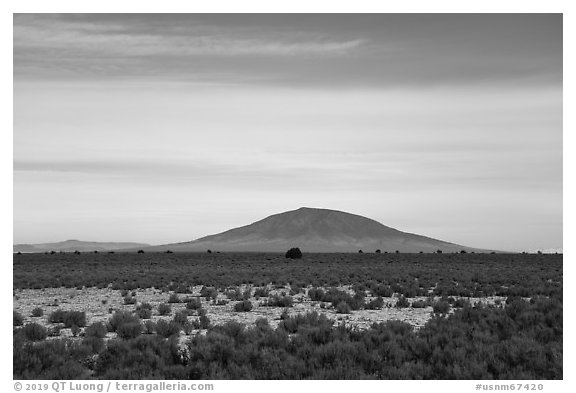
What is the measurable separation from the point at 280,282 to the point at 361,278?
19.3ft

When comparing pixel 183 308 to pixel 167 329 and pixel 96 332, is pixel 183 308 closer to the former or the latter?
pixel 167 329

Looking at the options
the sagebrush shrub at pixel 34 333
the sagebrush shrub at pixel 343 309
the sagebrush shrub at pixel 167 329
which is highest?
the sagebrush shrub at pixel 343 309

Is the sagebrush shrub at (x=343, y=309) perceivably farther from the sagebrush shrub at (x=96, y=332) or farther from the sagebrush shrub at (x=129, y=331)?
the sagebrush shrub at (x=96, y=332)

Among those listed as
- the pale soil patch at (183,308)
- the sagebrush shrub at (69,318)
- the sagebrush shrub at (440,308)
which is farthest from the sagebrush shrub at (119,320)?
the sagebrush shrub at (440,308)

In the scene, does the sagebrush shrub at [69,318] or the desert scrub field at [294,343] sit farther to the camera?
the sagebrush shrub at [69,318]

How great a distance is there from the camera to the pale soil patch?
17984 mm

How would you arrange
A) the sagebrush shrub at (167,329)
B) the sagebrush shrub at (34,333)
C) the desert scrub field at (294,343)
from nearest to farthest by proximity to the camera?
1. the desert scrub field at (294,343)
2. the sagebrush shrub at (34,333)
3. the sagebrush shrub at (167,329)

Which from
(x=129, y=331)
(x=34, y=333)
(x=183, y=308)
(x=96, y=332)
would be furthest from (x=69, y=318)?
(x=183, y=308)

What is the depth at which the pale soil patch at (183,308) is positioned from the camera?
59.0 ft

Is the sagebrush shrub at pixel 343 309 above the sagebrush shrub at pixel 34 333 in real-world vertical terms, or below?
above

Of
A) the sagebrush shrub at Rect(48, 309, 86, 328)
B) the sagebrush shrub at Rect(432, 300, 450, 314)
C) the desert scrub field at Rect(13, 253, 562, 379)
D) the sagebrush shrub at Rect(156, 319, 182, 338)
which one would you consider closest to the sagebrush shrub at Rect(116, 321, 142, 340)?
the desert scrub field at Rect(13, 253, 562, 379)
